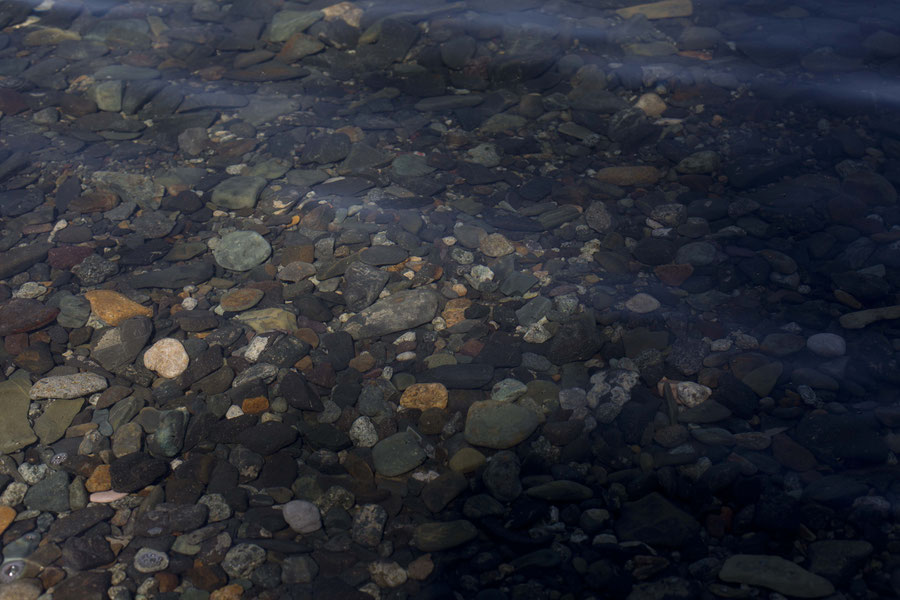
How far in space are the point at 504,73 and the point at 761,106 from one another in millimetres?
1701

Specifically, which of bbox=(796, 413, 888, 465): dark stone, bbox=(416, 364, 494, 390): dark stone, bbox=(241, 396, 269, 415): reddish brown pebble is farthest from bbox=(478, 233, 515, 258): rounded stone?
bbox=(796, 413, 888, 465): dark stone

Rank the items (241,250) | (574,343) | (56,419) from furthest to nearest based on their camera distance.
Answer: (241,250), (574,343), (56,419)

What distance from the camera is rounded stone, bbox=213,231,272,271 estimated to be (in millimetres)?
3418

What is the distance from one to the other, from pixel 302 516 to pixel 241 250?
1589 mm

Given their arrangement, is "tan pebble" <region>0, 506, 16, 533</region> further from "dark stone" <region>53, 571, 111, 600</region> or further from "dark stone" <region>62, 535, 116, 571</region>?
"dark stone" <region>53, 571, 111, 600</region>

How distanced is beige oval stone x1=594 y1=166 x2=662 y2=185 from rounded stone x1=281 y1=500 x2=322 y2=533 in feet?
8.00

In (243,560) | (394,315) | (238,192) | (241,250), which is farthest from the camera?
(238,192)

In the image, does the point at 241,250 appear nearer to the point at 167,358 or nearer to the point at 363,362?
the point at 167,358

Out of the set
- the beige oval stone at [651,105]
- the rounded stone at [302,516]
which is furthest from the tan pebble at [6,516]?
the beige oval stone at [651,105]

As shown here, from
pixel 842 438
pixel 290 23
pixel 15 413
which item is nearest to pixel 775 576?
pixel 842 438

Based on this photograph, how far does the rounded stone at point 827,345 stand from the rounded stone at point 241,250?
261 cm

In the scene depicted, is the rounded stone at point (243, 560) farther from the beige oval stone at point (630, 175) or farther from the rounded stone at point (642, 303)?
the beige oval stone at point (630, 175)

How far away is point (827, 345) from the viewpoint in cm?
286

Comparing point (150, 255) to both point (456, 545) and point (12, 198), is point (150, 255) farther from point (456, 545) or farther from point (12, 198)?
point (456, 545)
